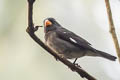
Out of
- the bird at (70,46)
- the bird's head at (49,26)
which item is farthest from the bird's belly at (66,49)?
the bird's head at (49,26)

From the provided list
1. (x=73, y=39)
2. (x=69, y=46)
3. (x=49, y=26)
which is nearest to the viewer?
(x=69, y=46)

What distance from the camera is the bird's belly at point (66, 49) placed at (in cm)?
368

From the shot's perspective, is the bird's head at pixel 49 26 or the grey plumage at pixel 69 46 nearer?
the grey plumage at pixel 69 46

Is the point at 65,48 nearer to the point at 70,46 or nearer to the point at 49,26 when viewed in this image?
the point at 70,46

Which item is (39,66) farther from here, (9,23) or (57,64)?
(9,23)

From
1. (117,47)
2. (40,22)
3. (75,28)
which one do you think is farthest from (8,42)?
(117,47)

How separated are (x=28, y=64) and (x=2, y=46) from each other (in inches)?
17.2

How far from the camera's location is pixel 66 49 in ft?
12.4

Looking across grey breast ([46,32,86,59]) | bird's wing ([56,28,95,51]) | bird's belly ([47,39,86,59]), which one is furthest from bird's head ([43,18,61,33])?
bird's belly ([47,39,86,59])

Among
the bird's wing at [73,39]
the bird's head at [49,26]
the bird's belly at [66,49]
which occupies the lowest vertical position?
the bird's head at [49,26]

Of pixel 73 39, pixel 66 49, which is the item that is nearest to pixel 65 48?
pixel 66 49

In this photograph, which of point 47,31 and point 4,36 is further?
point 4,36

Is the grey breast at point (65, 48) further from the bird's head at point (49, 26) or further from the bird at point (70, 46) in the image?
the bird's head at point (49, 26)

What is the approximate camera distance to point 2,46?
5527 millimetres
